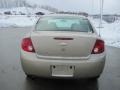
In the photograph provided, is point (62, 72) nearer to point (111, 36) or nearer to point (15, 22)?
point (111, 36)

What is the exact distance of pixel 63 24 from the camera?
7.36m

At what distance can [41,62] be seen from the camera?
6129mm

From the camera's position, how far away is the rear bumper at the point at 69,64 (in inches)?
240

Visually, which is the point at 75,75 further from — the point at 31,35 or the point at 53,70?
the point at 31,35

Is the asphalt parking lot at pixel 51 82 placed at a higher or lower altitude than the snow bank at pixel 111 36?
higher

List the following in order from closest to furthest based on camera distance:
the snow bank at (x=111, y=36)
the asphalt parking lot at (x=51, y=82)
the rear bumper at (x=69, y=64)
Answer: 1. the rear bumper at (x=69, y=64)
2. the asphalt parking lot at (x=51, y=82)
3. the snow bank at (x=111, y=36)

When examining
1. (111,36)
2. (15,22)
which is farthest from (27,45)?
(15,22)

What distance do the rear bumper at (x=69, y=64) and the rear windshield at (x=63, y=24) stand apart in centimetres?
97

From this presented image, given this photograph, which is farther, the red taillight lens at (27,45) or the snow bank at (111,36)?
the snow bank at (111,36)

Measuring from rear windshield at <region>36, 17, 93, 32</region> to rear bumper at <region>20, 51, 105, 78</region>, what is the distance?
3.20ft

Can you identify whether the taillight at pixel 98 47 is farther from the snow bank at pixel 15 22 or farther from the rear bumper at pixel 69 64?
the snow bank at pixel 15 22

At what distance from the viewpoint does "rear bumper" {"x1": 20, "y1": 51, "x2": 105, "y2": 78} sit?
20.0 feet

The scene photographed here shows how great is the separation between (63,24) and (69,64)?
152 centimetres

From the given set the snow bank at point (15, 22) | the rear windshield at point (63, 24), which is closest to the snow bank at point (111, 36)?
the rear windshield at point (63, 24)
